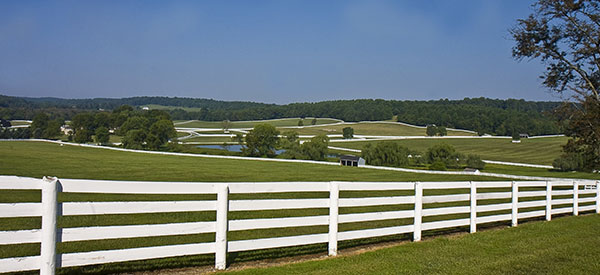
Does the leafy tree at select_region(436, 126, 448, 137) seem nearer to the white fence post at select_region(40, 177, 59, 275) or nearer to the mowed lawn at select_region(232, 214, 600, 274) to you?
the mowed lawn at select_region(232, 214, 600, 274)

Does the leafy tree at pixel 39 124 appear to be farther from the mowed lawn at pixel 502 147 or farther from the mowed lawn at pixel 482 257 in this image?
the mowed lawn at pixel 482 257

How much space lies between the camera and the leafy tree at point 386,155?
74.5m

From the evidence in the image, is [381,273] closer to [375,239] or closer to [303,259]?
[303,259]

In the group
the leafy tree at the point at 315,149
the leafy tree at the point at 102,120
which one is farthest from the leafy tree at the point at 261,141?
the leafy tree at the point at 102,120

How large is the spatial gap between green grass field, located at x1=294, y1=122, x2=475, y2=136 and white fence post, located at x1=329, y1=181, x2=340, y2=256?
12026cm

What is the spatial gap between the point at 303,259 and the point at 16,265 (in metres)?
4.00

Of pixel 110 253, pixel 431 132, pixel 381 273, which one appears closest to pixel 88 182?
pixel 110 253

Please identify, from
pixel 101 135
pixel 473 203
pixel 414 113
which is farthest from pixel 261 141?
pixel 414 113

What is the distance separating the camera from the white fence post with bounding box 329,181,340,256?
26.6 feet

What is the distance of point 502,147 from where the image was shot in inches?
4063

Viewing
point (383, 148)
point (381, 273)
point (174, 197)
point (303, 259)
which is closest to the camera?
point (381, 273)

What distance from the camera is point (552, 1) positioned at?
2184cm

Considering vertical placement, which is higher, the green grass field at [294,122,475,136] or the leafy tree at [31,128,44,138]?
the green grass field at [294,122,475,136]

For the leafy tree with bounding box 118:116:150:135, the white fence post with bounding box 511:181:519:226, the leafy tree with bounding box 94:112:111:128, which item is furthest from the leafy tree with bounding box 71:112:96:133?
the white fence post with bounding box 511:181:519:226
